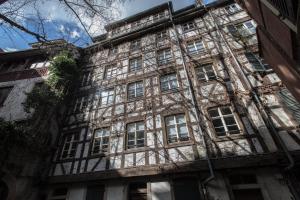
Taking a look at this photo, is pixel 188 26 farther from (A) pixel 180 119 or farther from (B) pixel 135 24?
(A) pixel 180 119

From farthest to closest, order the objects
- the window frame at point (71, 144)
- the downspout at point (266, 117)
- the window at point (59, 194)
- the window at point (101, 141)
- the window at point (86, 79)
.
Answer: the window at point (86, 79) → the window frame at point (71, 144) → the window at point (101, 141) → the window at point (59, 194) → the downspout at point (266, 117)

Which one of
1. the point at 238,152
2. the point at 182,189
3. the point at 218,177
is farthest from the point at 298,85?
the point at 182,189

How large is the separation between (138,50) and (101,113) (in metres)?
5.42

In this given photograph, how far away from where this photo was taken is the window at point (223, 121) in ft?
24.2

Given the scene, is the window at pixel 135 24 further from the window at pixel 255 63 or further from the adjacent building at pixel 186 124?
the window at pixel 255 63

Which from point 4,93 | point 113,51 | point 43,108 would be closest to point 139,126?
point 43,108

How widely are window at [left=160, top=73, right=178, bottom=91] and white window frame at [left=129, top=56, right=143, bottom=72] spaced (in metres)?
2.10

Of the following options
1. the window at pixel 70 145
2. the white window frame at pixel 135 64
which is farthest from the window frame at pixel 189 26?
the window at pixel 70 145

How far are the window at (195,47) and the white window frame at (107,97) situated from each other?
534cm

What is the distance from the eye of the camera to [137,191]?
24.4ft

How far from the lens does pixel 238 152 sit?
22.0 ft

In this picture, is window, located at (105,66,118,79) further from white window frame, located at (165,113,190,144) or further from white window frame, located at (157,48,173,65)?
white window frame, located at (165,113,190,144)

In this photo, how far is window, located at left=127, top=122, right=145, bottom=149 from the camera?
8.56 metres

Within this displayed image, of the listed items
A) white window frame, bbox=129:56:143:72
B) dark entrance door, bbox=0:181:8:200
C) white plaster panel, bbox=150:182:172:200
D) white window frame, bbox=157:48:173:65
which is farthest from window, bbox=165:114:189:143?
dark entrance door, bbox=0:181:8:200
